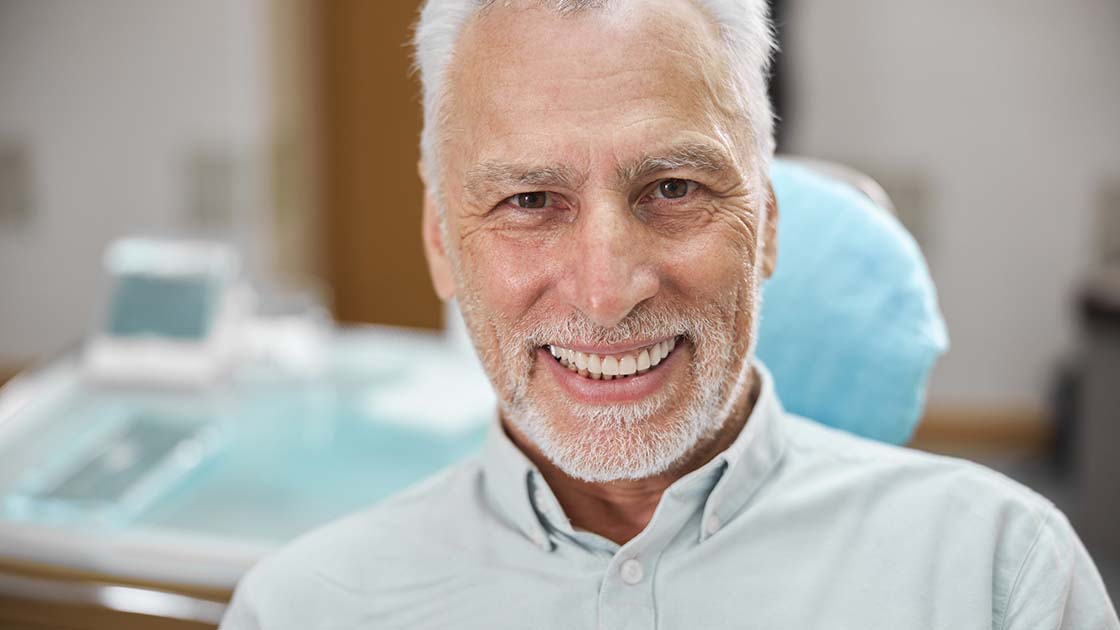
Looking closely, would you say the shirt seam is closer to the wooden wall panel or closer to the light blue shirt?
the light blue shirt

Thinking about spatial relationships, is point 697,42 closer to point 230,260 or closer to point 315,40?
point 230,260

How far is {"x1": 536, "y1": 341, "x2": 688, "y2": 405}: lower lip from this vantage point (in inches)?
45.3

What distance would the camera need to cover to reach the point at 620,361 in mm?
1146

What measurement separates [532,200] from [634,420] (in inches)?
8.6

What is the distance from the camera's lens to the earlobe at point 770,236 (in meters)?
1.26

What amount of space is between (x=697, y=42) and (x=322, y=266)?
143 inches

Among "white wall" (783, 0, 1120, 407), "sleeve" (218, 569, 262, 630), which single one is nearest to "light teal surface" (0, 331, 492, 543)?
"sleeve" (218, 569, 262, 630)

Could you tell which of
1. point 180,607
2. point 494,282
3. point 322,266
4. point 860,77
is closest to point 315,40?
point 322,266

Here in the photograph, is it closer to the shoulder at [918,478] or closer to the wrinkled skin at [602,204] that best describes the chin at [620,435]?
the wrinkled skin at [602,204]

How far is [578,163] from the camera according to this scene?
110 cm

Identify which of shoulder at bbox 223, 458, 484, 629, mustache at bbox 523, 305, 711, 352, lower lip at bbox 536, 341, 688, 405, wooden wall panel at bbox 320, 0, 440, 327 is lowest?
wooden wall panel at bbox 320, 0, 440, 327

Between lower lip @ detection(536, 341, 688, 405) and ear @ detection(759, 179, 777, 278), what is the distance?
A: 17 centimetres

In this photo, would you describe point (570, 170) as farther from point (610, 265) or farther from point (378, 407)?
point (378, 407)

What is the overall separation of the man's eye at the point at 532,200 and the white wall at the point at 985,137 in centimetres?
276
